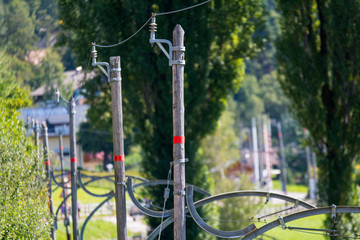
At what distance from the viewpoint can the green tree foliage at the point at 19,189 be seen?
1344 cm

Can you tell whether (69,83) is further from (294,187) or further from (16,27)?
(294,187)

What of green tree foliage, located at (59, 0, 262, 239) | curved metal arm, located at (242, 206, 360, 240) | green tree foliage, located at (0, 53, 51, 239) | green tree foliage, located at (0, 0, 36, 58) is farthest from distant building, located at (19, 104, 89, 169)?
curved metal arm, located at (242, 206, 360, 240)

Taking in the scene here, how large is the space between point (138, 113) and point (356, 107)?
7.68m

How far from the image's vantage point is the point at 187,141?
23.6 meters

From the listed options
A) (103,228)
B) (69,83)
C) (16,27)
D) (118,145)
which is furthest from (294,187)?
(118,145)

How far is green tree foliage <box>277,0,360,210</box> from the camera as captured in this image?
21.9 metres

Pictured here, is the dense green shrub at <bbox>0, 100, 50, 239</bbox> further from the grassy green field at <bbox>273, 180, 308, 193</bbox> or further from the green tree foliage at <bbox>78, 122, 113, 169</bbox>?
the grassy green field at <bbox>273, 180, 308, 193</bbox>

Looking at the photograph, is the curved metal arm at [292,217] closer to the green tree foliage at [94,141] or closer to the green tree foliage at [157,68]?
the green tree foliage at [157,68]

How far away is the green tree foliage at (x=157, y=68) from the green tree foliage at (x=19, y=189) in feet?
24.0

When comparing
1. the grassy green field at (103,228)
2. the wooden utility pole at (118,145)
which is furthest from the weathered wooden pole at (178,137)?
the grassy green field at (103,228)

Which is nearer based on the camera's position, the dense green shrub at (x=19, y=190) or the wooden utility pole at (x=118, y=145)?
the wooden utility pole at (x=118, y=145)

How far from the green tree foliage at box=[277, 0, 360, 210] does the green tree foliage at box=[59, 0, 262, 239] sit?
3.07 meters

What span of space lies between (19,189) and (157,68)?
9.99 m

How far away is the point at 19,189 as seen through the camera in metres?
14.2
